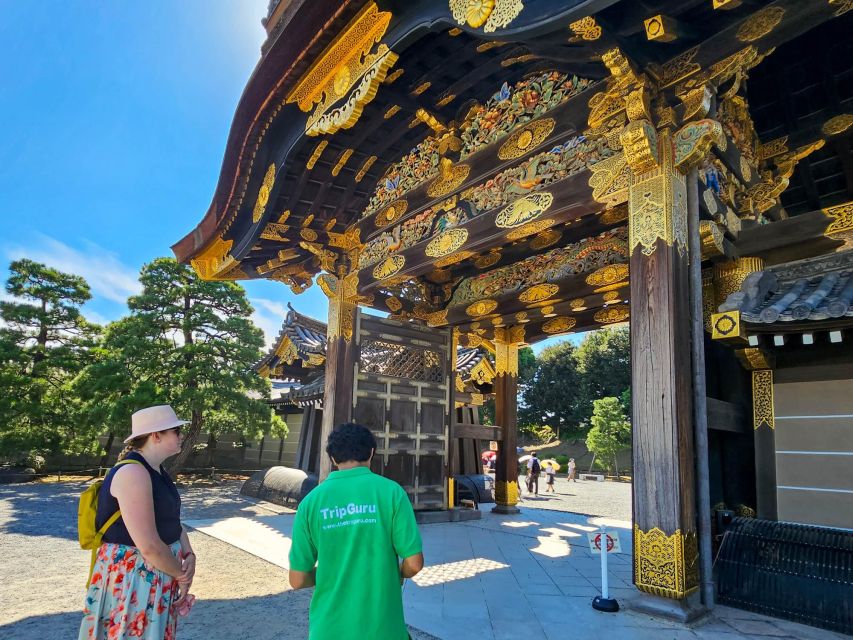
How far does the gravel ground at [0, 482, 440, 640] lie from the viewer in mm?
3869

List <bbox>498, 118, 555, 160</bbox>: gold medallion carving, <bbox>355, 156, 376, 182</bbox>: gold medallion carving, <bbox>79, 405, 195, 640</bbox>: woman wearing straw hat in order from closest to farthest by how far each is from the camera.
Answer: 1. <bbox>79, 405, 195, 640</bbox>: woman wearing straw hat
2. <bbox>498, 118, 555, 160</bbox>: gold medallion carving
3. <bbox>355, 156, 376, 182</bbox>: gold medallion carving

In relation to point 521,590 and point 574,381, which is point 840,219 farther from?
point 574,381

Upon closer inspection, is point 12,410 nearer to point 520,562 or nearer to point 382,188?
point 382,188

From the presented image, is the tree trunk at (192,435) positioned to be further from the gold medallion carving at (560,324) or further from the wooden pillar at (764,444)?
the wooden pillar at (764,444)

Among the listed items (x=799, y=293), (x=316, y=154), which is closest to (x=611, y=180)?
(x=799, y=293)

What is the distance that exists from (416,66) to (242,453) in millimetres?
21140

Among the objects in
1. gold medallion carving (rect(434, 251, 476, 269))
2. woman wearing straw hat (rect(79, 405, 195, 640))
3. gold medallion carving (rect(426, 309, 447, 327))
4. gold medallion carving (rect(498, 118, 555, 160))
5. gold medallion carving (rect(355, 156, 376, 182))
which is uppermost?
gold medallion carving (rect(355, 156, 376, 182))

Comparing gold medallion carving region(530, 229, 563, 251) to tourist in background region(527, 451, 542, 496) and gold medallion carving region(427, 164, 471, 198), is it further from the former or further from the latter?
tourist in background region(527, 451, 542, 496)

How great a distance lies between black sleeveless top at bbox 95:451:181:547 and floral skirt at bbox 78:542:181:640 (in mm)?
54

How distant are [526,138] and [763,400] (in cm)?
352

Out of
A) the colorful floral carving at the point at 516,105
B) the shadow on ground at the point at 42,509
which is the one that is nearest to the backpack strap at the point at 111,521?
the colorful floral carving at the point at 516,105

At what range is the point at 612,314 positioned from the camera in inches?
356

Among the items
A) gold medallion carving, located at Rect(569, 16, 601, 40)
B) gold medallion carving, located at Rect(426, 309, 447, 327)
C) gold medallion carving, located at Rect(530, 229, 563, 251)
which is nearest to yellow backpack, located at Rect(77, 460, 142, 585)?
gold medallion carving, located at Rect(569, 16, 601, 40)

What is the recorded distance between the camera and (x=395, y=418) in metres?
8.34
